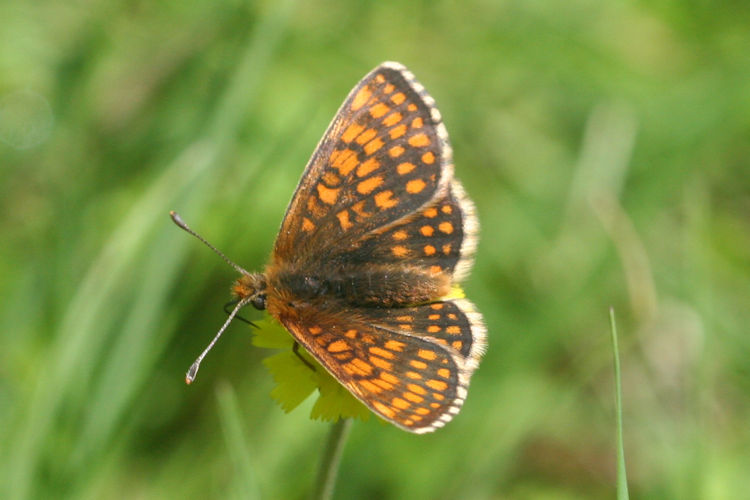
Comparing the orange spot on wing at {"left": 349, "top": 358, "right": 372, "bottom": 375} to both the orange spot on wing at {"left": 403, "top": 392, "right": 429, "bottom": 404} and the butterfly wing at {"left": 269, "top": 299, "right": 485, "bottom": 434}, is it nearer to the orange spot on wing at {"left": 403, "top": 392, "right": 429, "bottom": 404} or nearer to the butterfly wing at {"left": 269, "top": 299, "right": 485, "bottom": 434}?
the butterfly wing at {"left": 269, "top": 299, "right": 485, "bottom": 434}

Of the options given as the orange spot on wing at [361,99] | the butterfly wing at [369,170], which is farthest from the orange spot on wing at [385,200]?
the orange spot on wing at [361,99]

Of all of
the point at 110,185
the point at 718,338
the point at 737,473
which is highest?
the point at 718,338

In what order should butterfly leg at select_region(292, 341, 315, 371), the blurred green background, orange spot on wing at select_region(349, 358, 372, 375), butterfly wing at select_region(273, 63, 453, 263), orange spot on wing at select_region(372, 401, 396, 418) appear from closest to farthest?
1. orange spot on wing at select_region(372, 401, 396, 418)
2. orange spot on wing at select_region(349, 358, 372, 375)
3. butterfly leg at select_region(292, 341, 315, 371)
4. butterfly wing at select_region(273, 63, 453, 263)
5. the blurred green background

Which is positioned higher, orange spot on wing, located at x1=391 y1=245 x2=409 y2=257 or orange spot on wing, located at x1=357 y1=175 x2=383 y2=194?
orange spot on wing, located at x1=357 y1=175 x2=383 y2=194

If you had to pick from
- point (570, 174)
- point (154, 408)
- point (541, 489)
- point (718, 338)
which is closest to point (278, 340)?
point (154, 408)

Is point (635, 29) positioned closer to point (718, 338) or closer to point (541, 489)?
point (718, 338)

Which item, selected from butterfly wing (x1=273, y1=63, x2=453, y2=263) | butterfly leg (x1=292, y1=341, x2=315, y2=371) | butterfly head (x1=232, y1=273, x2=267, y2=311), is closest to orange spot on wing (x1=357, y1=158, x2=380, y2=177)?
butterfly wing (x1=273, y1=63, x2=453, y2=263)

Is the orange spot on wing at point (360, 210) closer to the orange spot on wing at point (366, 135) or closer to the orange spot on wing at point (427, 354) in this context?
the orange spot on wing at point (366, 135)
